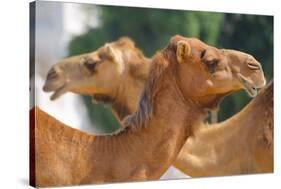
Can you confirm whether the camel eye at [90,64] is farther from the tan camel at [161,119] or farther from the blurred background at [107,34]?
the tan camel at [161,119]

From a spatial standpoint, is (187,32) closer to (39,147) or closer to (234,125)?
(234,125)

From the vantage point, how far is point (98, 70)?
24.4 feet

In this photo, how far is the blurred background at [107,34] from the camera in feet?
23.5

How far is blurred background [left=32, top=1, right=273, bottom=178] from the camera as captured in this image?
716 centimetres

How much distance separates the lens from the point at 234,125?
827cm

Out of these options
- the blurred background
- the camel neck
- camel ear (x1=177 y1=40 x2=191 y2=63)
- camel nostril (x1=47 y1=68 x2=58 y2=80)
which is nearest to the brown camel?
the blurred background

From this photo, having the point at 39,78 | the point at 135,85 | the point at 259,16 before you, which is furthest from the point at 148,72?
the point at 259,16

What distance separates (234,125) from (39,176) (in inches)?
97.4

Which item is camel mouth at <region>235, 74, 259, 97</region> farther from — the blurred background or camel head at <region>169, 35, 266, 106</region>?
the blurred background

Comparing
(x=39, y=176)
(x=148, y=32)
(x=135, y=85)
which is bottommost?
(x=39, y=176)

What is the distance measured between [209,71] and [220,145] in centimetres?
105

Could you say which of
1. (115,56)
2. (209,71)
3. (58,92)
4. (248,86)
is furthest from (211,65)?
(58,92)

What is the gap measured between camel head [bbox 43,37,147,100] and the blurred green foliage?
0.09m

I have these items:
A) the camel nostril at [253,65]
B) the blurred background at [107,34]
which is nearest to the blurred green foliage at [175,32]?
the blurred background at [107,34]
